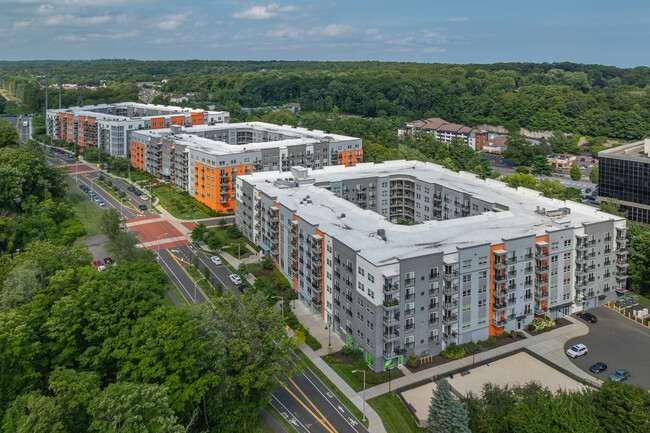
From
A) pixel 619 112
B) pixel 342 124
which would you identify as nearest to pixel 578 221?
pixel 342 124

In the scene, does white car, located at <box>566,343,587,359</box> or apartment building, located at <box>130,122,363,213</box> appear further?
apartment building, located at <box>130,122,363,213</box>

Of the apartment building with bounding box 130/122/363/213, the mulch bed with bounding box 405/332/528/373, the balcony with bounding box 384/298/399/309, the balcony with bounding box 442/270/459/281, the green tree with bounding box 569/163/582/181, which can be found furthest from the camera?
the green tree with bounding box 569/163/582/181

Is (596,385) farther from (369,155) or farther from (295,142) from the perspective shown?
(369,155)

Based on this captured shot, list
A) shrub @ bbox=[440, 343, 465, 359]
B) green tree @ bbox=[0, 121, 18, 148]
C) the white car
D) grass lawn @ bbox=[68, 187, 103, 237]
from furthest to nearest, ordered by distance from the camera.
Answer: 1. green tree @ bbox=[0, 121, 18, 148]
2. grass lawn @ bbox=[68, 187, 103, 237]
3. the white car
4. shrub @ bbox=[440, 343, 465, 359]

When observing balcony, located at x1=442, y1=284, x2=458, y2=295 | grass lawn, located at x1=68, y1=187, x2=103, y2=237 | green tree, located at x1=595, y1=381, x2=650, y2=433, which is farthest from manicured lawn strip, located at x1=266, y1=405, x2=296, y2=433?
grass lawn, located at x1=68, y1=187, x2=103, y2=237

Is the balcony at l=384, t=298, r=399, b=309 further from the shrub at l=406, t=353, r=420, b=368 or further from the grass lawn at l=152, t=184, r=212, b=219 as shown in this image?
the grass lawn at l=152, t=184, r=212, b=219

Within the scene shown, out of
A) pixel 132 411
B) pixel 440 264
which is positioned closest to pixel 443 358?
pixel 440 264
